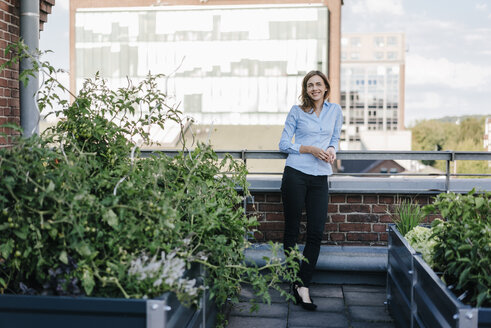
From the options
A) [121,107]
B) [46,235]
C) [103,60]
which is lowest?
[46,235]

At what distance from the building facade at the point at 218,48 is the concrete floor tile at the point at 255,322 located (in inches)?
1292

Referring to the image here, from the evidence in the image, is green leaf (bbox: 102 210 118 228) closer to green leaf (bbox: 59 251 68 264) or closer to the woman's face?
green leaf (bbox: 59 251 68 264)

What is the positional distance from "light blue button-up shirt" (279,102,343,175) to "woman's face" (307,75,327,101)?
0.12 metres

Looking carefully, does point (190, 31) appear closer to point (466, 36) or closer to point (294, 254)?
point (294, 254)

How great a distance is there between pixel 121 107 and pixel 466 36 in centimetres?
13022

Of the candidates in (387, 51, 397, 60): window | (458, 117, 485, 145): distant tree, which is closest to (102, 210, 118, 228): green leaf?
(458, 117, 485, 145): distant tree

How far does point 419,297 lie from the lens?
2643mm

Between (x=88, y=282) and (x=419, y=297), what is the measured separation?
1636 mm

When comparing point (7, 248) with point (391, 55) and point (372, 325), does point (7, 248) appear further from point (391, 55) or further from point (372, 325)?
point (391, 55)

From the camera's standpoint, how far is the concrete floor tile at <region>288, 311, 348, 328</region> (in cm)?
360

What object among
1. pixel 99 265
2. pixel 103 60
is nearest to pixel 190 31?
pixel 103 60

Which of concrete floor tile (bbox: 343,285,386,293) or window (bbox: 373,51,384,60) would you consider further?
window (bbox: 373,51,384,60)

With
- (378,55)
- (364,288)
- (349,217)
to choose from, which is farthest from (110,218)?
(378,55)

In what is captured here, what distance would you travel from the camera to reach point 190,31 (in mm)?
37469
